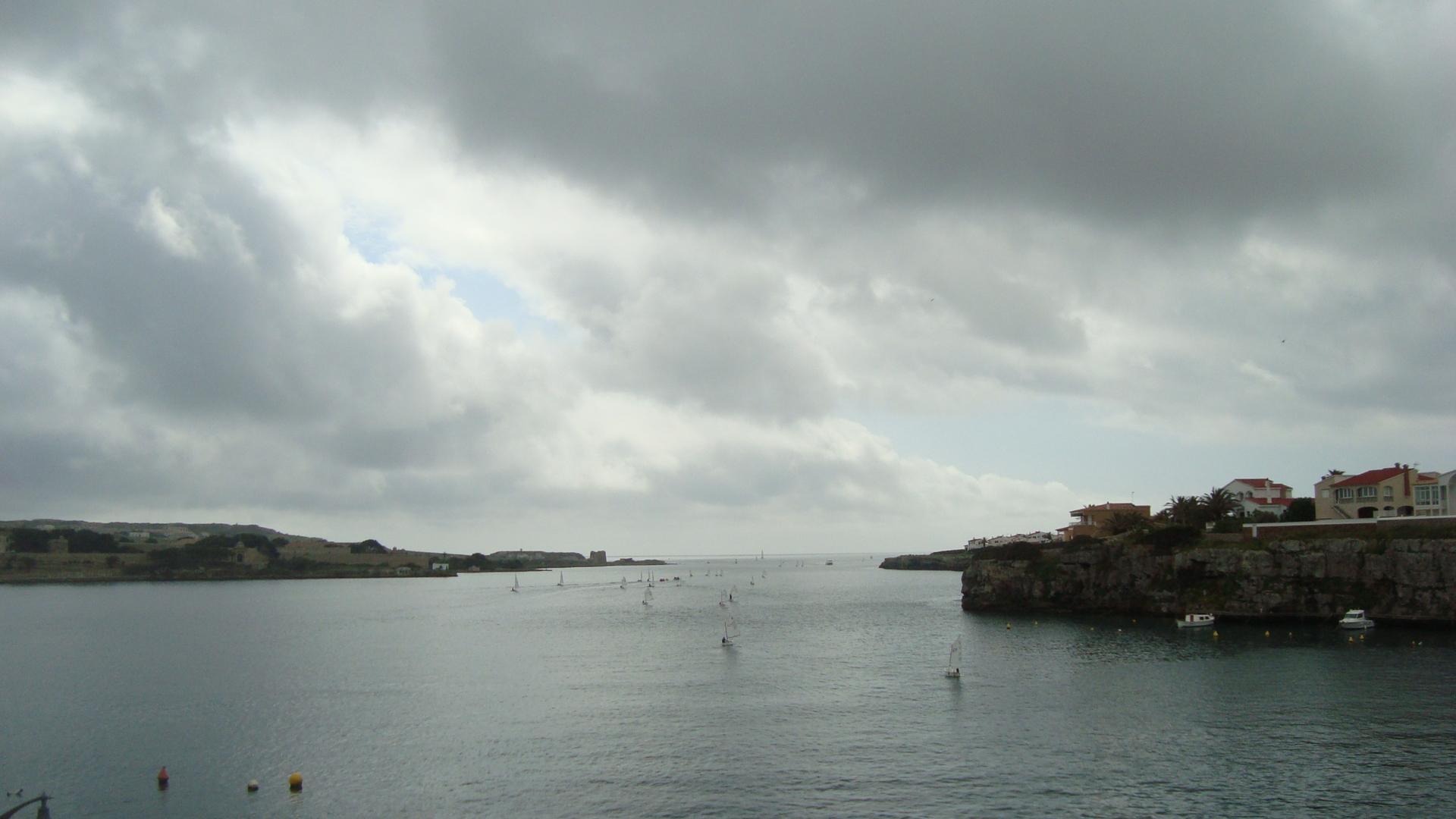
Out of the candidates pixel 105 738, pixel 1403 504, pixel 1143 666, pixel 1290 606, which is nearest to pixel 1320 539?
pixel 1290 606

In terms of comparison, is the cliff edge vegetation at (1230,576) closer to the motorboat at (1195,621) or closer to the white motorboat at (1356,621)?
the white motorboat at (1356,621)

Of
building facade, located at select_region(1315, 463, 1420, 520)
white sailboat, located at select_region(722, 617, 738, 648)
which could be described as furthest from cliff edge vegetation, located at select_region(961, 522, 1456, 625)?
white sailboat, located at select_region(722, 617, 738, 648)

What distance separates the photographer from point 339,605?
178 m

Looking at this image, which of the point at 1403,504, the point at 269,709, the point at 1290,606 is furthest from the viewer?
the point at 1403,504

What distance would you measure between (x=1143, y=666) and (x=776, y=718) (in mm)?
36905

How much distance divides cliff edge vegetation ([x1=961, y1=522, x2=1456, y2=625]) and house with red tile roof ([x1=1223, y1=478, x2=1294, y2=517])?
160ft

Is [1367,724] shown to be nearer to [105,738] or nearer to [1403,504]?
[105,738]

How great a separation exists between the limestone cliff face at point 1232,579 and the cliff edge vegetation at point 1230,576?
0.11m

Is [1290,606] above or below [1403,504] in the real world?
below

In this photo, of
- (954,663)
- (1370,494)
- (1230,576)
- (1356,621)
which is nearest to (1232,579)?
(1230,576)

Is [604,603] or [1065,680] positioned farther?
[604,603]

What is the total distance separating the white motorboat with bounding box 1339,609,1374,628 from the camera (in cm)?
9525

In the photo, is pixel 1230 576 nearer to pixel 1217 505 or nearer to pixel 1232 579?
pixel 1232 579

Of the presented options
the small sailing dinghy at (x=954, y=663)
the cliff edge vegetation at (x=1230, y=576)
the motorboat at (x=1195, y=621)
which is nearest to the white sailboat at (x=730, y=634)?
the small sailing dinghy at (x=954, y=663)
